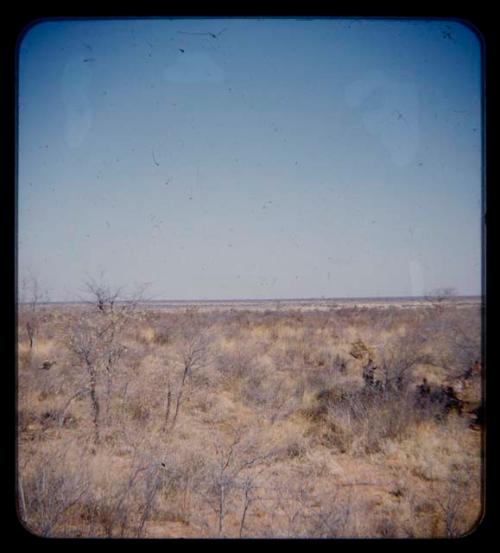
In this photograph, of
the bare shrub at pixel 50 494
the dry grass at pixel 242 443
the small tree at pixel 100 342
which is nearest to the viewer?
the bare shrub at pixel 50 494

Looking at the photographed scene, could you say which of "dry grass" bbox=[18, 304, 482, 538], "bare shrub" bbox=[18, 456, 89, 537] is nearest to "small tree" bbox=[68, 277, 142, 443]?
"dry grass" bbox=[18, 304, 482, 538]

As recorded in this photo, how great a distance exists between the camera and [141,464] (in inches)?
132

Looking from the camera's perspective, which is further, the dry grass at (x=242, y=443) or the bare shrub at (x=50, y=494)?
the dry grass at (x=242, y=443)

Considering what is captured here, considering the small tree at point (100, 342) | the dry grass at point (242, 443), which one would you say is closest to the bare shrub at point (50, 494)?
the dry grass at point (242, 443)

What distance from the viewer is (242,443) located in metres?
3.87

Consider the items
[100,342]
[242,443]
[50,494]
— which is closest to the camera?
[50,494]

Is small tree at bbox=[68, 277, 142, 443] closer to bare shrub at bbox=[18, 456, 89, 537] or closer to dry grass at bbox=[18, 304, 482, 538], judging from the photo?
dry grass at bbox=[18, 304, 482, 538]

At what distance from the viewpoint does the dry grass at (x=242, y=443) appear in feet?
8.69

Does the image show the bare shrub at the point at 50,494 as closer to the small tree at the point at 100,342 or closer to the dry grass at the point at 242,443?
the dry grass at the point at 242,443

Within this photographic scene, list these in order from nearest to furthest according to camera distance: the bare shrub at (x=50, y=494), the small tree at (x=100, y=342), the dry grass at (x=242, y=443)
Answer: the bare shrub at (x=50, y=494), the dry grass at (x=242, y=443), the small tree at (x=100, y=342)

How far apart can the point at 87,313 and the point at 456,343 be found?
5179mm

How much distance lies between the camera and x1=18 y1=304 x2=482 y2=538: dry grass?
265 centimetres

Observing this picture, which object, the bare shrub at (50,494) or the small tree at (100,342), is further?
the small tree at (100,342)
